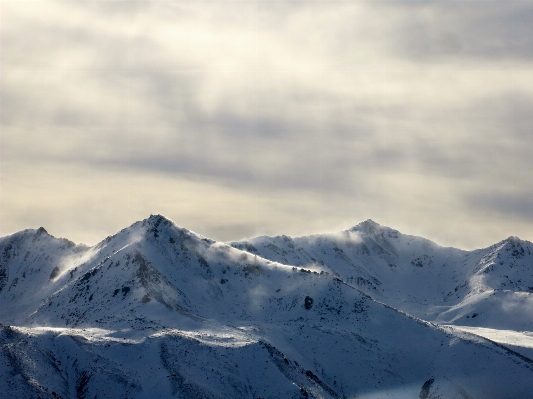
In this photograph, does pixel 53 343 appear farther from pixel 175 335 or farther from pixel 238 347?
pixel 238 347

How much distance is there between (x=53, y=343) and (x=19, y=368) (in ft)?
62.6

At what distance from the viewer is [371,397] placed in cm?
17712

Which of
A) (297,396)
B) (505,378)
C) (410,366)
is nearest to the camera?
(297,396)

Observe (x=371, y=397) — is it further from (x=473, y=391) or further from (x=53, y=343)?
(x=53, y=343)

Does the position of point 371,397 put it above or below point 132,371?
below

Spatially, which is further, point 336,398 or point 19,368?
point 336,398

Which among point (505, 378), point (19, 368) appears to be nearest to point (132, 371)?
point (19, 368)

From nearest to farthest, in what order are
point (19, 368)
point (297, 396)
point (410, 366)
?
point (19, 368) < point (297, 396) < point (410, 366)

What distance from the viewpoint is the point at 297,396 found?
6122 inches

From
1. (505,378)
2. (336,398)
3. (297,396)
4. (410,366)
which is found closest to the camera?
(297,396)

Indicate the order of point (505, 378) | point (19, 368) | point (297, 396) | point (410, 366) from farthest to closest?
point (410, 366)
point (505, 378)
point (297, 396)
point (19, 368)

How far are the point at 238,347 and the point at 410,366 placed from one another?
51068 mm

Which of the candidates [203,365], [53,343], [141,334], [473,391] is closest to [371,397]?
[473,391]

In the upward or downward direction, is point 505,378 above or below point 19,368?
below
